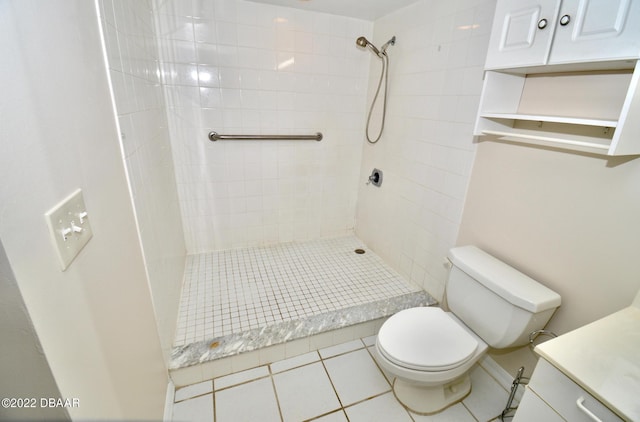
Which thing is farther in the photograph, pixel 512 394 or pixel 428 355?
pixel 512 394

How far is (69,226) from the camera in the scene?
59 centimetres

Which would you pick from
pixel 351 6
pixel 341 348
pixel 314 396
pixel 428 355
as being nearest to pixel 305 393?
pixel 314 396

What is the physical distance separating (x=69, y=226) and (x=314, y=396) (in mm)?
1340

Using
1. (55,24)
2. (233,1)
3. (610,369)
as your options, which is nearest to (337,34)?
(233,1)

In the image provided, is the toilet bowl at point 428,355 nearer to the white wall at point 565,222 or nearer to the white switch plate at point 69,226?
the white wall at point 565,222

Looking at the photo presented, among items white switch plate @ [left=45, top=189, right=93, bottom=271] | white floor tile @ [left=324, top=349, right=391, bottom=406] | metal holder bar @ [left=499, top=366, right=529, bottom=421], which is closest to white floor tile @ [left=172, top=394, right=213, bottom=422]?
white floor tile @ [left=324, top=349, right=391, bottom=406]

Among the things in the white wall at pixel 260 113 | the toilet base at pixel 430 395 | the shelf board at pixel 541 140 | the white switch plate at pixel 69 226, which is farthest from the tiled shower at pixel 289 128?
the toilet base at pixel 430 395

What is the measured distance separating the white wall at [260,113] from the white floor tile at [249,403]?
1253 mm

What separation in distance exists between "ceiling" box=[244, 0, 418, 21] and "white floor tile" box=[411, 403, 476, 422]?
2.33m

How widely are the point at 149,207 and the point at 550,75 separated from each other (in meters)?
1.83

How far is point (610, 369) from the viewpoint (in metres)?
0.78

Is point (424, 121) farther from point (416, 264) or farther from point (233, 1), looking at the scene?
point (233, 1)

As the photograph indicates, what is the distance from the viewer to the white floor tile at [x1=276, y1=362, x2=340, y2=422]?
4.51 feet

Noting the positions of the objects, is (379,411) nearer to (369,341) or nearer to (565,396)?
(369,341)
